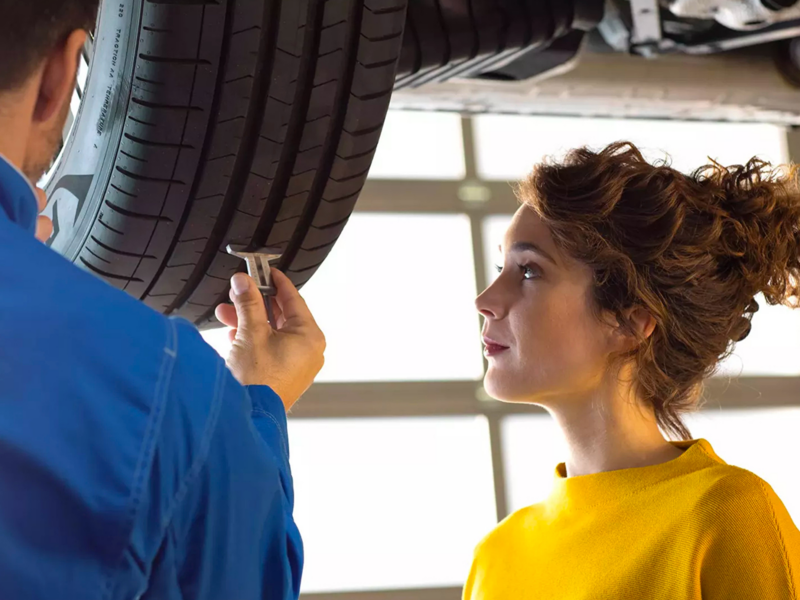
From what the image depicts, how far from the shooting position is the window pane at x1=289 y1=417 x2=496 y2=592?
11.8 ft

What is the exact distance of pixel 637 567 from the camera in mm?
1181

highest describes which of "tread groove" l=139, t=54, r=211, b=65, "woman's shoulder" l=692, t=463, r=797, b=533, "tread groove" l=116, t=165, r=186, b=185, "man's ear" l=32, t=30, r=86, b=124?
"tread groove" l=139, t=54, r=211, b=65

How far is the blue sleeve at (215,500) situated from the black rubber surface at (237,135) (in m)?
0.55

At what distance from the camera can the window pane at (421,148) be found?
13.3 feet

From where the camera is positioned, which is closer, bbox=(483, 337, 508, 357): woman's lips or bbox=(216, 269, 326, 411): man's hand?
bbox=(216, 269, 326, 411): man's hand

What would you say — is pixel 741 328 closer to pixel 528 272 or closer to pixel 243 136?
pixel 528 272

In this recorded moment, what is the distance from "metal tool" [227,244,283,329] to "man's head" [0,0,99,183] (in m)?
0.40

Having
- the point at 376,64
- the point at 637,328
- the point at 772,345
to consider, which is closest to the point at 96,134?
the point at 376,64

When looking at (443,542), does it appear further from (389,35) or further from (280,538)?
(280,538)

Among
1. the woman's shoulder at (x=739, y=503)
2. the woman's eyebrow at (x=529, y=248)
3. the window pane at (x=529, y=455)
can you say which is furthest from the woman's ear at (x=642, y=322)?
the window pane at (x=529, y=455)

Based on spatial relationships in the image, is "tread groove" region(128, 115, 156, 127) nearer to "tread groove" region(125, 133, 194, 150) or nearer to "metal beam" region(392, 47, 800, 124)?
"tread groove" region(125, 133, 194, 150)

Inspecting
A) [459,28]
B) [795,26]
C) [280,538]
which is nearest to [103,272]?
[459,28]

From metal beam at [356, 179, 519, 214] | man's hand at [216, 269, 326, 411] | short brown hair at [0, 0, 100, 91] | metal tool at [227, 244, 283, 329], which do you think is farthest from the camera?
metal beam at [356, 179, 519, 214]

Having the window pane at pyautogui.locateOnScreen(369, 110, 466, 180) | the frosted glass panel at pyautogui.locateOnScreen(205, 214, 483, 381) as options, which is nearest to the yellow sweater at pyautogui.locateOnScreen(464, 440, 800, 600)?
the frosted glass panel at pyautogui.locateOnScreen(205, 214, 483, 381)
